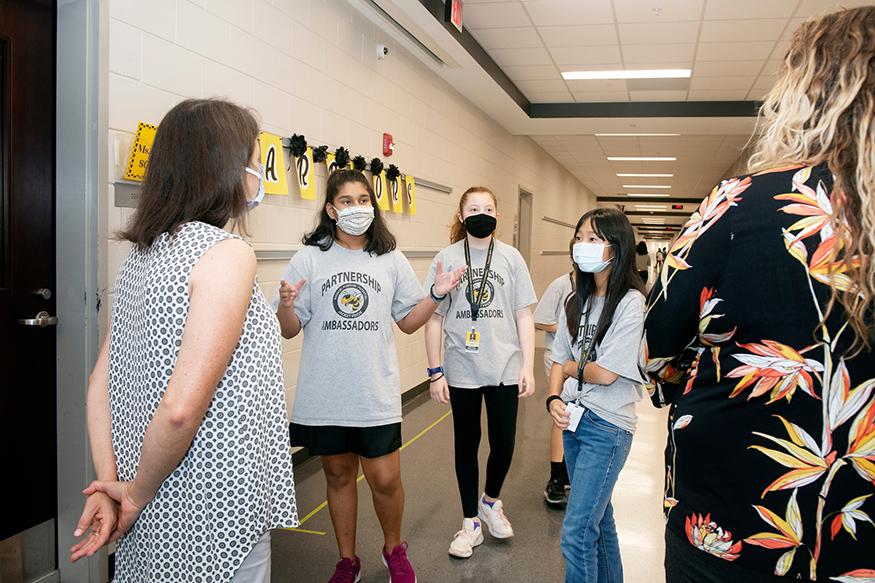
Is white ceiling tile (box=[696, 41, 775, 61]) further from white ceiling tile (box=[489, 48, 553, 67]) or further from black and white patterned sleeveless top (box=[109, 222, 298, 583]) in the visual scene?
black and white patterned sleeveless top (box=[109, 222, 298, 583])

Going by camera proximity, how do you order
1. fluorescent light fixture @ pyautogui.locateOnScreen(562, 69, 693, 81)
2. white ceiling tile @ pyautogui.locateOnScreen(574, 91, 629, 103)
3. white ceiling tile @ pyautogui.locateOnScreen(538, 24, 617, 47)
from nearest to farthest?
white ceiling tile @ pyautogui.locateOnScreen(538, 24, 617, 47) → fluorescent light fixture @ pyautogui.locateOnScreen(562, 69, 693, 81) → white ceiling tile @ pyautogui.locateOnScreen(574, 91, 629, 103)

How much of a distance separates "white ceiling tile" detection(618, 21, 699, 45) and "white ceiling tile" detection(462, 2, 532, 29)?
85 cm

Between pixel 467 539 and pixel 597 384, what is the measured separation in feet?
3.88

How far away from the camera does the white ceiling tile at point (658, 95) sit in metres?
7.47

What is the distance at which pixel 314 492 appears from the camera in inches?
138

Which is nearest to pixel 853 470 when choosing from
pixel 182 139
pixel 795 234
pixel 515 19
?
pixel 795 234

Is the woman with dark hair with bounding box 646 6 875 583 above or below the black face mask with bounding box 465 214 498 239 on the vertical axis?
below

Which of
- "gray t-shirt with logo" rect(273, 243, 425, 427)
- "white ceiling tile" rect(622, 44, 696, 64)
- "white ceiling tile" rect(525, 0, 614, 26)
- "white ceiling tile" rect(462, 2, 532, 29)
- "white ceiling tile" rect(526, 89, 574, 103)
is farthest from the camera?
"white ceiling tile" rect(526, 89, 574, 103)

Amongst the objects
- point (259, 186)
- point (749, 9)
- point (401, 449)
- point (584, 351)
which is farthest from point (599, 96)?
point (259, 186)

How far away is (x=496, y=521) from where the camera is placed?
9.65 ft

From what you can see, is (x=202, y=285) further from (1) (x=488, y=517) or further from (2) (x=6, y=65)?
(1) (x=488, y=517)

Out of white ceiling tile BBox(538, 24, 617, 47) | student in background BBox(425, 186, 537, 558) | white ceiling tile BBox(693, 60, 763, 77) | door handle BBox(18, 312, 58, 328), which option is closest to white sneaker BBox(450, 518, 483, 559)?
student in background BBox(425, 186, 537, 558)

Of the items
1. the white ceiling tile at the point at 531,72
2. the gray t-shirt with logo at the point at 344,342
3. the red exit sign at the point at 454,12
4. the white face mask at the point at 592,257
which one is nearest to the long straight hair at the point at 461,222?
the gray t-shirt with logo at the point at 344,342

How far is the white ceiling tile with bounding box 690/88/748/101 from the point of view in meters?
7.36
